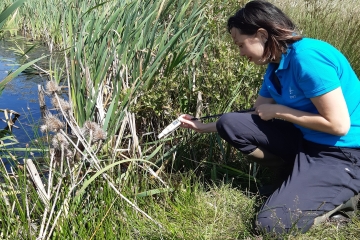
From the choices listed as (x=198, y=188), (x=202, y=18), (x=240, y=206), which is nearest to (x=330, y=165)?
(x=240, y=206)

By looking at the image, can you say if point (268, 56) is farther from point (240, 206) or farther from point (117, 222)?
point (117, 222)

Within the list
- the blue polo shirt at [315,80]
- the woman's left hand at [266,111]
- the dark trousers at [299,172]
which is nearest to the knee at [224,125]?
the dark trousers at [299,172]

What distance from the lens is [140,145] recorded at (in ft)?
8.04

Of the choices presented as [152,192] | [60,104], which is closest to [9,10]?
[60,104]

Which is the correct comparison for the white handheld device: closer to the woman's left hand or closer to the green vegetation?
the green vegetation

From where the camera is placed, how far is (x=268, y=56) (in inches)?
77.4

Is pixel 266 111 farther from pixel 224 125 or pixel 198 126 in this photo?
pixel 198 126

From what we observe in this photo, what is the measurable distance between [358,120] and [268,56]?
47 centimetres

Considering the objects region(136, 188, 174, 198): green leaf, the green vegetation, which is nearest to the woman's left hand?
the green vegetation

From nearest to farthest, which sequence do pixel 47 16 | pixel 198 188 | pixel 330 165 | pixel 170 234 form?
pixel 170 234
pixel 330 165
pixel 198 188
pixel 47 16

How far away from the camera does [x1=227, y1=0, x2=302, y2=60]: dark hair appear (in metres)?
1.91

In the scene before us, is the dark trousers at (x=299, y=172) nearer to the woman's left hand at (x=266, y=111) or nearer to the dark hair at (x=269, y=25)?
Result: the woman's left hand at (x=266, y=111)

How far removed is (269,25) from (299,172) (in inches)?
25.2

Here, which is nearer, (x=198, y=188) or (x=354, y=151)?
(x=354, y=151)
